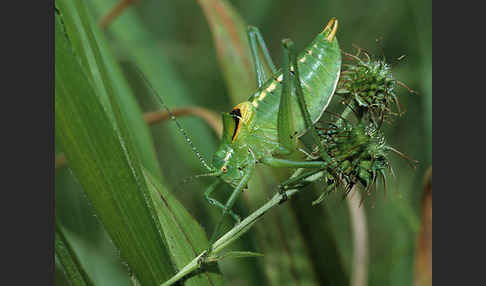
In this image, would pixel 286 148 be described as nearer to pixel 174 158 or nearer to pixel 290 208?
pixel 290 208

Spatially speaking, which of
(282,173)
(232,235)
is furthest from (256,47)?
(232,235)

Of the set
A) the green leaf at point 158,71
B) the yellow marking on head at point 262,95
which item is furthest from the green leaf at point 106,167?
the green leaf at point 158,71

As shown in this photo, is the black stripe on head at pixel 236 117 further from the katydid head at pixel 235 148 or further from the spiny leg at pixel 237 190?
the spiny leg at pixel 237 190

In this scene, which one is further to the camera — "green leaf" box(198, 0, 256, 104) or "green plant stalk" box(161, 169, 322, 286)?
"green leaf" box(198, 0, 256, 104)

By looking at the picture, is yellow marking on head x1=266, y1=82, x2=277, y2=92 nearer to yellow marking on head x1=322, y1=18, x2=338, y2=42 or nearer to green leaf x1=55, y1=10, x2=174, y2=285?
yellow marking on head x1=322, y1=18, x2=338, y2=42

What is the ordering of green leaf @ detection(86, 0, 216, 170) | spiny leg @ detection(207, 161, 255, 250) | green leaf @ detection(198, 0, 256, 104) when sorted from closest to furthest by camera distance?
spiny leg @ detection(207, 161, 255, 250) < green leaf @ detection(198, 0, 256, 104) < green leaf @ detection(86, 0, 216, 170)

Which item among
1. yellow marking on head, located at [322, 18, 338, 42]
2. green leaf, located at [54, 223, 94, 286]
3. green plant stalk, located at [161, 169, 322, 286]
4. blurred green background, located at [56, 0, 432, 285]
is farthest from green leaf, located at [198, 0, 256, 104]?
green leaf, located at [54, 223, 94, 286]

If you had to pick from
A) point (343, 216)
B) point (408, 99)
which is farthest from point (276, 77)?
point (408, 99)
